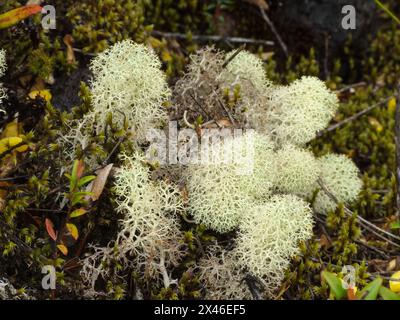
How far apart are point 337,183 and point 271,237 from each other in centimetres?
91

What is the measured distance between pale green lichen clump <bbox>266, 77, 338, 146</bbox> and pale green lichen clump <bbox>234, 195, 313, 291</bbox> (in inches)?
24.6

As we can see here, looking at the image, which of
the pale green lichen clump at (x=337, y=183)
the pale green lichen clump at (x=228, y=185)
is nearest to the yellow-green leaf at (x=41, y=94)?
the pale green lichen clump at (x=228, y=185)

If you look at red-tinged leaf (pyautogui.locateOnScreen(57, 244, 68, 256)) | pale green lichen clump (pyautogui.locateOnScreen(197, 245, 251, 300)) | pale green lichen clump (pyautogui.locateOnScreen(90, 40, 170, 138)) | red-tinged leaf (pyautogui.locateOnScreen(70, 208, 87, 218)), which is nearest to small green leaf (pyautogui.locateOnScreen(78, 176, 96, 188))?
red-tinged leaf (pyautogui.locateOnScreen(70, 208, 87, 218))

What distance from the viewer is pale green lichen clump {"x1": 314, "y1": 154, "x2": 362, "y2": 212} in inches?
145

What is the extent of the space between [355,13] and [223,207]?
2462mm

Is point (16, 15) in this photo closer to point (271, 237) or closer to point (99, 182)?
point (99, 182)

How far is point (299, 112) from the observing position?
3646 mm

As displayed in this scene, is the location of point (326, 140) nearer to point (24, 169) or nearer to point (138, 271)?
point (138, 271)

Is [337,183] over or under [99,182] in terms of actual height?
under

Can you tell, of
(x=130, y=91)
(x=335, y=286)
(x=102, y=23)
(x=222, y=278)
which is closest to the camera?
(x=335, y=286)

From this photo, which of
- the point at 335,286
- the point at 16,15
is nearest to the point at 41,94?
the point at 16,15

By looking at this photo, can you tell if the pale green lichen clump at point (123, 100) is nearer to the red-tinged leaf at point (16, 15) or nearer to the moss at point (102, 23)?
the red-tinged leaf at point (16, 15)

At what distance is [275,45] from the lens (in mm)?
4961
